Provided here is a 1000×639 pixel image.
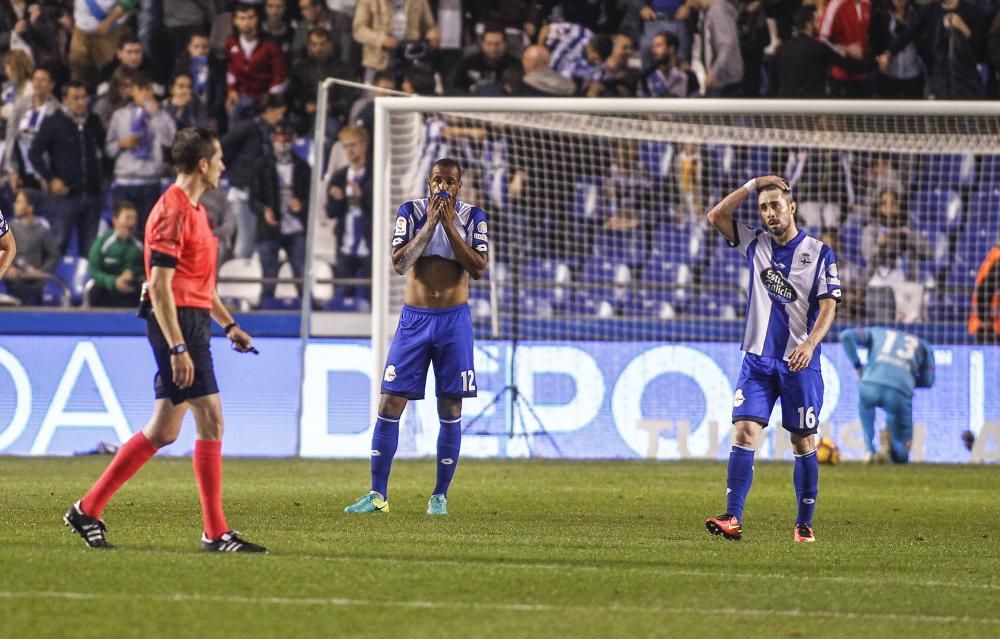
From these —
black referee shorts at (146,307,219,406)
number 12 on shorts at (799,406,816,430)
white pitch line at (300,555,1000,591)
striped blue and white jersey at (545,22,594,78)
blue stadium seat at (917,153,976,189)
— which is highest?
striped blue and white jersey at (545,22,594,78)

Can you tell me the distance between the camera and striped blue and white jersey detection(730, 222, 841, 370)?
9336 millimetres

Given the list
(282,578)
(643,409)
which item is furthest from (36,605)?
(643,409)

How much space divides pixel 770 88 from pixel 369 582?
14.8m

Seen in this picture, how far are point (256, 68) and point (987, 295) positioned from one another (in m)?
9.21

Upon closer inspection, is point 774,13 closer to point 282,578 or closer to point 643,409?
point 643,409

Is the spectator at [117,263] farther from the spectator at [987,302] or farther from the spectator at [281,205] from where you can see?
the spectator at [987,302]

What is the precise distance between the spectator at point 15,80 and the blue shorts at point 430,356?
36.7 feet

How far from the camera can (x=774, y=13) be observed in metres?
21.2

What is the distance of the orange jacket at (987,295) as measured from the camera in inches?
705

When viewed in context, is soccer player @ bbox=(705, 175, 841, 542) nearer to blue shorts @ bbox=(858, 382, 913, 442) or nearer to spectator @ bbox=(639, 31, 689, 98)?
blue shorts @ bbox=(858, 382, 913, 442)

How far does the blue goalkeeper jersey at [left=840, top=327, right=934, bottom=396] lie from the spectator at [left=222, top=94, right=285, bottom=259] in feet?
22.5

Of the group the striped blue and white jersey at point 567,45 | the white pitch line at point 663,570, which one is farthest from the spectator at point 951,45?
the white pitch line at point 663,570

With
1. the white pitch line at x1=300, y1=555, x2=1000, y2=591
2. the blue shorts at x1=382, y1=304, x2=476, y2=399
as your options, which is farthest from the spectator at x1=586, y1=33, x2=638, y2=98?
the white pitch line at x1=300, y1=555, x2=1000, y2=591

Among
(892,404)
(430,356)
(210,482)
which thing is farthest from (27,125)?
(210,482)
